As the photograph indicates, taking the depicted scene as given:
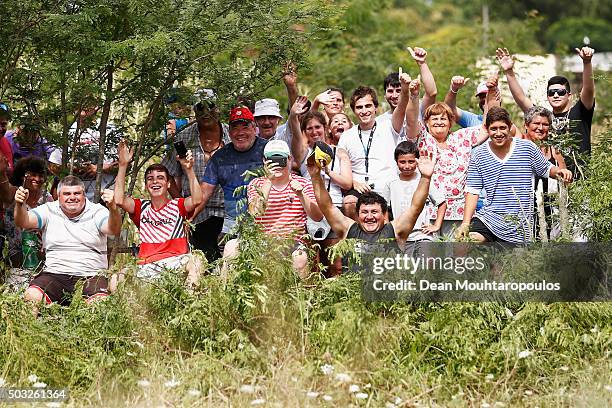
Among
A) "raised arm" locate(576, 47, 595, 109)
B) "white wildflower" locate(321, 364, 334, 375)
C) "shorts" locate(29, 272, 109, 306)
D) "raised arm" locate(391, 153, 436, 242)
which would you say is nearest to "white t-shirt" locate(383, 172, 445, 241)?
"raised arm" locate(391, 153, 436, 242)

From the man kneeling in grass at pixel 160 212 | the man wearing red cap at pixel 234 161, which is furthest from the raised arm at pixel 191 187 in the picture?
the man wearing red cap at pixel 234 161

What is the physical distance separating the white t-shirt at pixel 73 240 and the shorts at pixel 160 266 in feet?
1.83

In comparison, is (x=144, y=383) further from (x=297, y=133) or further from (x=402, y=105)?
(x=402, y=105)

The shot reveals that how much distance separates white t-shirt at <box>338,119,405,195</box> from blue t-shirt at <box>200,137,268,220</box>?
838mm

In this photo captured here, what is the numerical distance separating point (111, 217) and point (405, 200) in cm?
245

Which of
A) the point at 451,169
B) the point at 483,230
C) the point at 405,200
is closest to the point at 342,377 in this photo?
the point at 483,230

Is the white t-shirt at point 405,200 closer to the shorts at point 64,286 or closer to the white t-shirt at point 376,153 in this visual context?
the white t-shirt at point 376,153

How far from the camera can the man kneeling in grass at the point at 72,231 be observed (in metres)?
8.95

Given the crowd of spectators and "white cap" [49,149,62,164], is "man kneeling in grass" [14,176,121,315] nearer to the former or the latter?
the crowd of spectators

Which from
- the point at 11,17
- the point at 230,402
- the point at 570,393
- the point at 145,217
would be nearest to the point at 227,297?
the point at 230,402

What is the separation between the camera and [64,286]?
29.1ft

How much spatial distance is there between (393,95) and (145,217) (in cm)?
268

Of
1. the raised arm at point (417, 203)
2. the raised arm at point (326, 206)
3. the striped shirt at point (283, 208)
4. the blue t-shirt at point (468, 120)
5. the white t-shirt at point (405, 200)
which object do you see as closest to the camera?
the raised arm at point (417, 203)

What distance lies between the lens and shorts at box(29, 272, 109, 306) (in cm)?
→ 872
